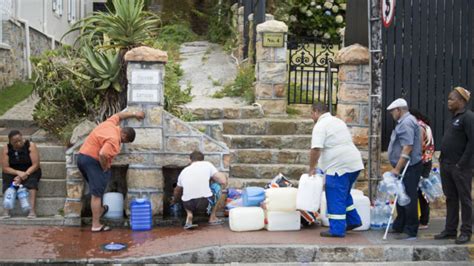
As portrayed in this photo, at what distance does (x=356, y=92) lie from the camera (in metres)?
11.7

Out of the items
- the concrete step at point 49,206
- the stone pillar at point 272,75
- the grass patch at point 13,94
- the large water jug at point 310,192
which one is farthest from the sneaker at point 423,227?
the grass patch at point 13,94

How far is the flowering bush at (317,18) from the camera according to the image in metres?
24.1

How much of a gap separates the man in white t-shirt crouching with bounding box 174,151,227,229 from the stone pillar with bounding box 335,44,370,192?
7.83ft

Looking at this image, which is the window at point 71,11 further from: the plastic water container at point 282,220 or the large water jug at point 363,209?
the large water jug at point 363,209

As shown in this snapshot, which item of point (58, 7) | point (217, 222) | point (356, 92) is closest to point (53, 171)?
point (217, 222)

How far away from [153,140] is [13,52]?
9.06m

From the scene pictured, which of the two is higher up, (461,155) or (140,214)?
(461,155)

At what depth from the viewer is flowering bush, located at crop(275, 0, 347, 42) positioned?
24094 millimetres

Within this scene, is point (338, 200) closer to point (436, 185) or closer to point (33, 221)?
point (436, 185)

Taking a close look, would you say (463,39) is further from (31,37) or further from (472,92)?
(31,37)

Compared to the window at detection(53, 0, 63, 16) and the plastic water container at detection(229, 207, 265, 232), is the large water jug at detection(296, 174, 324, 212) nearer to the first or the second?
the plastic water container at detection(229, 207, 265, 232)

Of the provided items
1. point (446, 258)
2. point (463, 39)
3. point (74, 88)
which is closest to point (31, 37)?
point (74, 88)

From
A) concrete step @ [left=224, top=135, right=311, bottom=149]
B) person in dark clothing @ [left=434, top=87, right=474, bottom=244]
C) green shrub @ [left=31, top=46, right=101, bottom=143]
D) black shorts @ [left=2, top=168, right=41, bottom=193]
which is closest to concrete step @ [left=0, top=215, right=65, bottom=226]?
black shorts @ [left=2, top=168, right=41, bottom=193]

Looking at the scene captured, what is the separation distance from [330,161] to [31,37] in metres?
13.5
